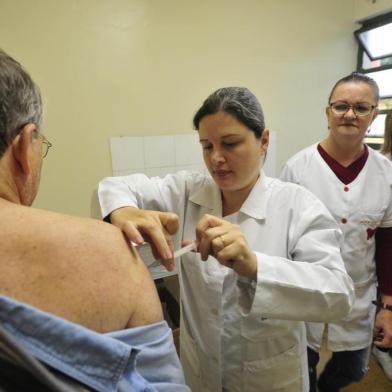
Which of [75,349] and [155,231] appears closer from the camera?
[75,349]

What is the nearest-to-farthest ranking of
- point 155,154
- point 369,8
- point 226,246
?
1. point 226,246
2. point 155,154
3. point 369,8

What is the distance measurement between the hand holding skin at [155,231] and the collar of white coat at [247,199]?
30cm

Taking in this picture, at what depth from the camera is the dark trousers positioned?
1.37 meters

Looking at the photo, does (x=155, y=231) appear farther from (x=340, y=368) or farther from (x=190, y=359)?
(x=340, y=368)

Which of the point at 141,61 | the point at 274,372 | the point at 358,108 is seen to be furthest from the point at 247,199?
the point at 141,61

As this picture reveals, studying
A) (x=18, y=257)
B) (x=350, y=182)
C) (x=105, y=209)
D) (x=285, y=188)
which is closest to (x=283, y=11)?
(x=350, y=182)

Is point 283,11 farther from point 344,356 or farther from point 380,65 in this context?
point 344,356

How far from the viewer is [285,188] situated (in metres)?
0.91

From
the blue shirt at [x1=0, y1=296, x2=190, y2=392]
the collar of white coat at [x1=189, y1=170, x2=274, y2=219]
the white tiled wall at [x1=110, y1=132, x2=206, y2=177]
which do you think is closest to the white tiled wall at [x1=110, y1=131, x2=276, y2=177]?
the white tiled wall at [x1=110, y1=132, x2=206, y2=177]

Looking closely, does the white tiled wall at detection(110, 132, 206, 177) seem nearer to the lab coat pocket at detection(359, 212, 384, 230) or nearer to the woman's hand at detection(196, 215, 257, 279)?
the lab coat pocket at detection(359, 212, 384, 230)

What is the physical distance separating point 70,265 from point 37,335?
10 centimetres

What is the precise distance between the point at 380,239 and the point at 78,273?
1.35 m

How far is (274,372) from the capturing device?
0.82 meters

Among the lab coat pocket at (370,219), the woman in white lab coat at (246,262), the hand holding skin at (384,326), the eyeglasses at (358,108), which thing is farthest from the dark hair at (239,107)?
the hand holding skin at (384,326)
